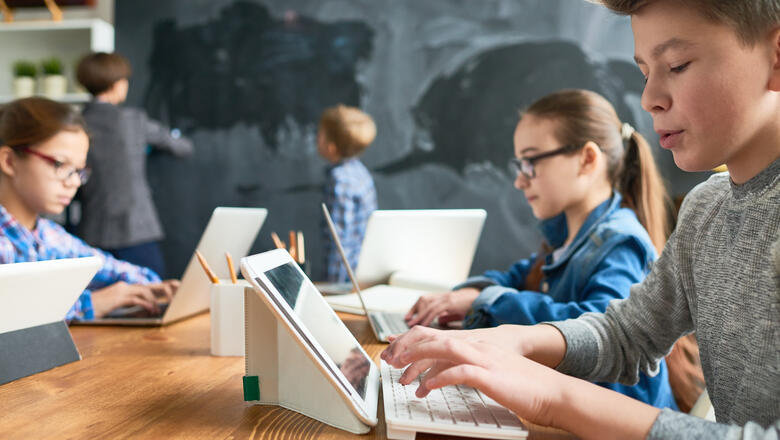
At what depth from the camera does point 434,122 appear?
3.74 m

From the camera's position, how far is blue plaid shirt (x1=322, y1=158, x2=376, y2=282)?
9.79 ft

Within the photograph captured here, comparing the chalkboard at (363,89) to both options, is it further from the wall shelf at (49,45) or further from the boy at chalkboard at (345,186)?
the boy at chalkboard at (345,186)

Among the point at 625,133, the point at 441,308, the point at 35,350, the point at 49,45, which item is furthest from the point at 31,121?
the point at 49,45

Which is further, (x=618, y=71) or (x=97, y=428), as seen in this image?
(x=618, y=71)

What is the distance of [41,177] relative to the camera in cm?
164

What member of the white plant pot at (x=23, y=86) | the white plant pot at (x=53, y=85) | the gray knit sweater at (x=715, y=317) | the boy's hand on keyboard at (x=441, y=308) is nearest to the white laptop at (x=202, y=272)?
the boy's hand on keyboard at (x=441, y=308)

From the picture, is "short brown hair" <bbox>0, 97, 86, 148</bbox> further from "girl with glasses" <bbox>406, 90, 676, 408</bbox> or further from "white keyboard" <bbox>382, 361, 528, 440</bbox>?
"white keyboard" <bbox>382, 361, 528, 440</bbox>

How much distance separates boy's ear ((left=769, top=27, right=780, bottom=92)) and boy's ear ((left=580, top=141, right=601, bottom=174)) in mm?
843

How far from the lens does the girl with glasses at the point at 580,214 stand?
1.23m

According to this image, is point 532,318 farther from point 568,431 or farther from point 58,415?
point 58,415

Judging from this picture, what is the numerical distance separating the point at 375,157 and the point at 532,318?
2.72 metres

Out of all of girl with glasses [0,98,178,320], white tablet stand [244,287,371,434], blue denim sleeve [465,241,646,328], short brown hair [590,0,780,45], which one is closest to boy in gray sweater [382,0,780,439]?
short brown hair [590,0,780,45]

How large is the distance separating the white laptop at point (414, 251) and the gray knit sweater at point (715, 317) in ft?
2.62

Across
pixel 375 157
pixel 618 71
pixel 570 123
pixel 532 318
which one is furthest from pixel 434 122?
pixel 532 318
